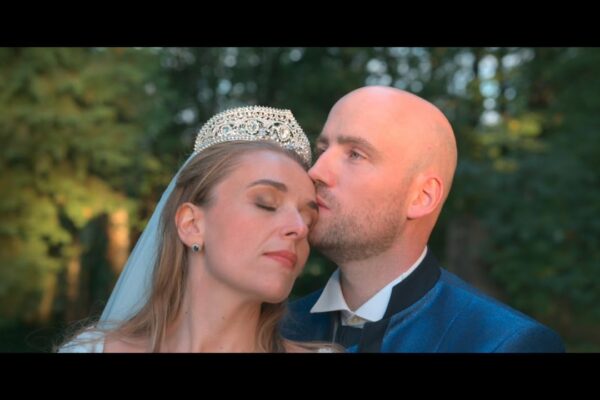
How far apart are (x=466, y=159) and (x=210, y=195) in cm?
1123

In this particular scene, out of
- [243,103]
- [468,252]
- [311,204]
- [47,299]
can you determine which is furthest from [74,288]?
[311,204]

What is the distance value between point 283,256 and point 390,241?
83cm

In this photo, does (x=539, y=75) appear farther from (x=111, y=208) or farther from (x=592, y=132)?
(x=111, y=208)

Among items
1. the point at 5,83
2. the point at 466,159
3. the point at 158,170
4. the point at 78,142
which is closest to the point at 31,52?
the point at 5,83

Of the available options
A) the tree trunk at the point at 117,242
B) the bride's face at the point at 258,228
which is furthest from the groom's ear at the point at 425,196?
the tree trunk at the point at 117,242

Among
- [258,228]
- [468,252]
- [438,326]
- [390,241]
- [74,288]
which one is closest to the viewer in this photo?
[258,228]

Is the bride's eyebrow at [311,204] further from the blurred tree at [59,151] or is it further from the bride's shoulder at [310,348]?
the blurred tree at [59,151]

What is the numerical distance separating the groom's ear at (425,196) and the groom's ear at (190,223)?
1.02m

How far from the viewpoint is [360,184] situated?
3.21 m

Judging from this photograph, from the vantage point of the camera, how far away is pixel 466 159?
44.1ft

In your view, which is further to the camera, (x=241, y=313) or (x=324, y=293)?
(x=324, y=293)

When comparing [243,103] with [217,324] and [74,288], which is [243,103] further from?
[217,324]

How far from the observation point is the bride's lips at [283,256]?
8.52 ft

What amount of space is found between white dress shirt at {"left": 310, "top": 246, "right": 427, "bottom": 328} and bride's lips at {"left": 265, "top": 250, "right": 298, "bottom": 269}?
0.74 meters
